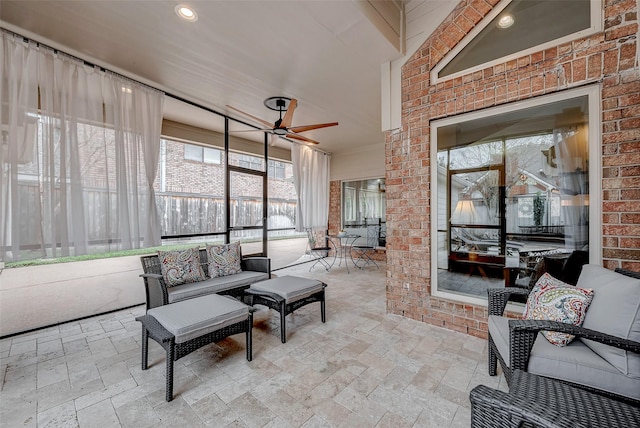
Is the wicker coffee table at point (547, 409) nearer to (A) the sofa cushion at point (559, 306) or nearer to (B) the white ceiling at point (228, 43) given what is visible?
(A) the sofa cushion at point (559, 306)

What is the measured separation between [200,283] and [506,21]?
4.18 m

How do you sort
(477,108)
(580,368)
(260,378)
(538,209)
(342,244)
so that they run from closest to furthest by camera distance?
(580,368) → (260,378) → (538,209) → (477,108) → (342,244)

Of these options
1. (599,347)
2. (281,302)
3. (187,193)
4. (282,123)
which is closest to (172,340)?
(281,302)

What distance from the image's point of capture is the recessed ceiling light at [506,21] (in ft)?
7.97

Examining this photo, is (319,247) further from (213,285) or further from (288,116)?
(213,285)

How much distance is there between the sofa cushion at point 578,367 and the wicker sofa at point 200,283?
267 centimetres

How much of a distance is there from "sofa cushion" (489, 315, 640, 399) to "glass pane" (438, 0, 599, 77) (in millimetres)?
2466

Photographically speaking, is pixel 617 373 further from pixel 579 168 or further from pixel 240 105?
pixel 240 105

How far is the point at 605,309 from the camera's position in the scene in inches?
53.5

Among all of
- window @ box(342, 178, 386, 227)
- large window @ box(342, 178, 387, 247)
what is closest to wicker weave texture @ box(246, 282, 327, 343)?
large window @ box(342, 178, 387, 247)

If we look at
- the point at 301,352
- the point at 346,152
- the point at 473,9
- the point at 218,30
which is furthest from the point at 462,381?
the point at 346,152

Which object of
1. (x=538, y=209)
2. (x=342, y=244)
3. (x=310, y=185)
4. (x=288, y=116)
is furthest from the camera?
(x=342, y=244)

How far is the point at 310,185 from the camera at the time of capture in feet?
21.6

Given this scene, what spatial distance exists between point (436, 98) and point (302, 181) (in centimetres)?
398
